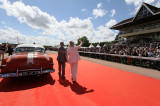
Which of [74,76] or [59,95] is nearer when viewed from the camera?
[59,95]

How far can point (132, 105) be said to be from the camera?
8.86ft

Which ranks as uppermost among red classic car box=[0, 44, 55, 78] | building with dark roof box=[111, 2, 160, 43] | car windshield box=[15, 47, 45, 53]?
building with dark roof box=[111, 2, 160, 43]

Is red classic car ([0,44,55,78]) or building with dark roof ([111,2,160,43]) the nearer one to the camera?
red classic car ([0,44,55,78])

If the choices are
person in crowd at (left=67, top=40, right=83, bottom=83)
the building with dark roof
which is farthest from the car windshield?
the building with dark roof

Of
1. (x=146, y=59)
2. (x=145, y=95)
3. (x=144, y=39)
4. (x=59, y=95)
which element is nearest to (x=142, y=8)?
(x=144, y=39)

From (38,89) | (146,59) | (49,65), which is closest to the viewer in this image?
(38,89)

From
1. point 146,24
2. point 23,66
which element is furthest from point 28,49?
Result: point 146,24

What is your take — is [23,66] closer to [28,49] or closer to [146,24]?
[28,49]

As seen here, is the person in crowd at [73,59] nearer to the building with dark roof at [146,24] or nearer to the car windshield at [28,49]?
the car windshield at [28,49]

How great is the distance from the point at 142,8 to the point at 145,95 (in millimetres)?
Answer: 29931

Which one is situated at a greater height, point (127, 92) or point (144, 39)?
point (144, 39)

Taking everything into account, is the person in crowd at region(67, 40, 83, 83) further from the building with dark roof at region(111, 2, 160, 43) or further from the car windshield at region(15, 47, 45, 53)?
the building with dark roof at region(111, 2, 160, 43)

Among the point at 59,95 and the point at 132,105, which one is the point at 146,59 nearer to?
the point at 132,105

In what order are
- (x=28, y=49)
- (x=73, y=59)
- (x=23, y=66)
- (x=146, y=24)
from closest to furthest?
(x=23, y=66) < (x=73, y=59) < (x=28, y=49) < (x=146, y=24)
